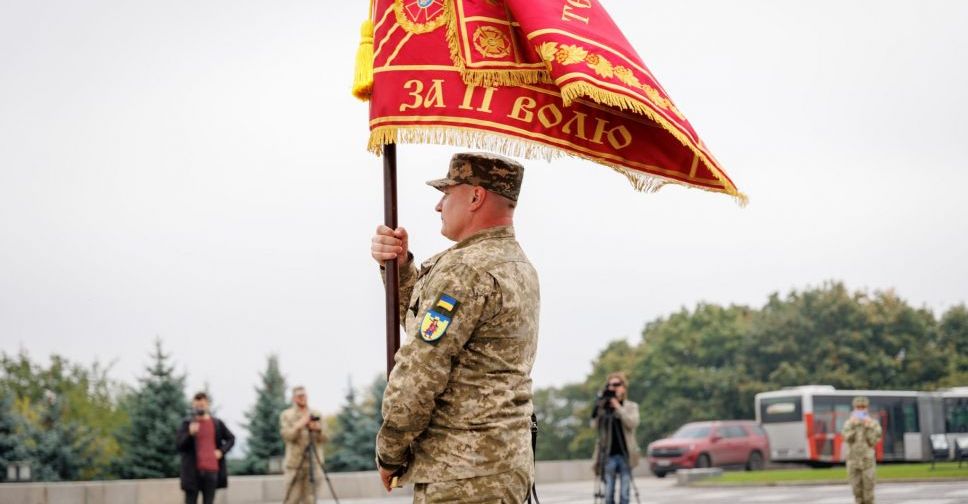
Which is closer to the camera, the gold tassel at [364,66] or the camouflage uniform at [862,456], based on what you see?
the gold tassel at [364,66]

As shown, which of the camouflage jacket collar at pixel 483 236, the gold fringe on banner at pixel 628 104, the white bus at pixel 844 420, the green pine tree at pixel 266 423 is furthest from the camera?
the white bus at pixel 844 420

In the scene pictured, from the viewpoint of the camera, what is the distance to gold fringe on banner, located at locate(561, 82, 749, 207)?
15.2 feet

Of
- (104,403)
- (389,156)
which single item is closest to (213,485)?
(389,156)

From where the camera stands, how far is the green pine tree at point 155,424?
33719 millimetres

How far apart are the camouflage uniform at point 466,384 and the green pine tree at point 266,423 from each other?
3425 centimetres

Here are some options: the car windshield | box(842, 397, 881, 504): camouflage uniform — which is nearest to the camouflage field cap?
box(842, 397, 881, 504): camouflage uniform

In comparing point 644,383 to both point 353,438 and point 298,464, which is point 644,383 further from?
point 298,464

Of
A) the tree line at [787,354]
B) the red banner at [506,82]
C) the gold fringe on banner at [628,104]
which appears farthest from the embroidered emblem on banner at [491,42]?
the tree line at [787,354]

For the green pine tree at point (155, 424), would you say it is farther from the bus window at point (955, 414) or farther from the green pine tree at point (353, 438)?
the bus window at point (955, 414)

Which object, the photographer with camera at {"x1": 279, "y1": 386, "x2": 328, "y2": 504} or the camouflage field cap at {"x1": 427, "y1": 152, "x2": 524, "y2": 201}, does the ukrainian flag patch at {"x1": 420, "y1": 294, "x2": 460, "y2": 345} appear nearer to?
the camouflage field cap at {"x1": 427, "y1": 152, "x2": 524, "y2": 201}

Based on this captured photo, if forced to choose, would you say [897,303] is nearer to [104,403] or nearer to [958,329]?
[958,329]

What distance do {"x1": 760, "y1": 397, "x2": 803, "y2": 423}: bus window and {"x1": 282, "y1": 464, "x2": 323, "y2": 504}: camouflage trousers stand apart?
30.0 m

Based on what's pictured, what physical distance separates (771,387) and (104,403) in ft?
131

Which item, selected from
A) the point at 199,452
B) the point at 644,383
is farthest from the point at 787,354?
the point at 199,452
